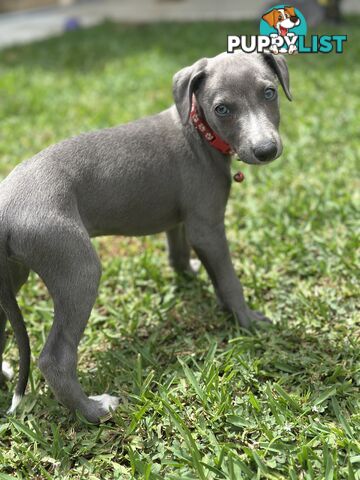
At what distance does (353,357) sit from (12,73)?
707 cm

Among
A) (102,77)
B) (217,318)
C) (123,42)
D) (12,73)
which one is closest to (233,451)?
(217,318)

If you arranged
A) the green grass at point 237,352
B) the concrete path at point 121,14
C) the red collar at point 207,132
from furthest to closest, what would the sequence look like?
the concrete path at point 121,14 < the red collar at point 207,132 < the green grass at point 237,352

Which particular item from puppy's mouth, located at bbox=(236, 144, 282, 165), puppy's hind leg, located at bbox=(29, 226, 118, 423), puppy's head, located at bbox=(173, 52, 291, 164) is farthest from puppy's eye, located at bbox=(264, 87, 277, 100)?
puppy's hind leg, located at bbox=(29, 226, 118, 423)

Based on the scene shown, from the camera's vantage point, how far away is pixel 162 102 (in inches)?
262

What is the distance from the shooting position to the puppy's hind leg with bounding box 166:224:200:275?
3670mm

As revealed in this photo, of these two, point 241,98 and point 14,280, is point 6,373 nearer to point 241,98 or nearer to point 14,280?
point 14,280

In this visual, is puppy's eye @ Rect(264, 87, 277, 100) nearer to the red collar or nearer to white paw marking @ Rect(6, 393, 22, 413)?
the red collar

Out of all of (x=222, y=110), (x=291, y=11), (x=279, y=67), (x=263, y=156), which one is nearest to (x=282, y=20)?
(x=291, y=11)

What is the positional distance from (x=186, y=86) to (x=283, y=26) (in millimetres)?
1293

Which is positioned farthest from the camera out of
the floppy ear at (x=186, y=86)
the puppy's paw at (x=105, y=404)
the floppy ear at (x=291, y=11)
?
the floppy ear at (x=291, y=11)

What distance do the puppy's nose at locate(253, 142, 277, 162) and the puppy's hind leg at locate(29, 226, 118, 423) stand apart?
89 cm

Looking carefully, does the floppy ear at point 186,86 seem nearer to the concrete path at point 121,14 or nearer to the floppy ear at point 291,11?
the floppy ear at point 291,11

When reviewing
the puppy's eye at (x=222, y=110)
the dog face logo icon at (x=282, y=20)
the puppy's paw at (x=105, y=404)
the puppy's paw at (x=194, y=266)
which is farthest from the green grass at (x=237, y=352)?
the dog face logo icon at (x=282, y=20)

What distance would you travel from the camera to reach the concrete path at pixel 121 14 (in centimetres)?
1259
